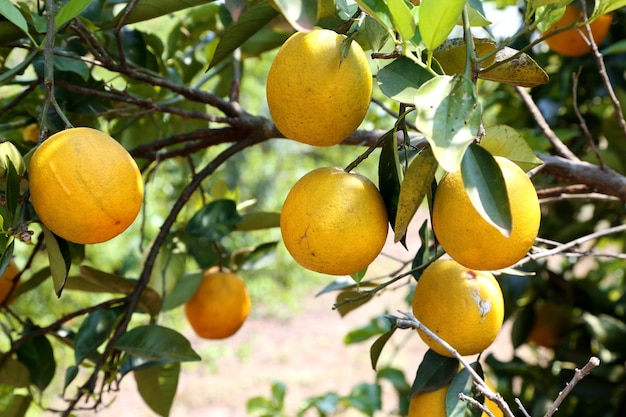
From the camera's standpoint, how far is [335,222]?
53 centimetres

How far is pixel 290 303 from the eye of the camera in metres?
4.22

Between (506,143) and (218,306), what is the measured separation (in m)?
0.57

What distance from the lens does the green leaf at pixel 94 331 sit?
81 cm

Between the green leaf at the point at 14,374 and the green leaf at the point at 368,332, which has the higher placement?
the green leaf at the point at 14,374

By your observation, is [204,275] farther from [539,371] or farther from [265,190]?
[265,190]

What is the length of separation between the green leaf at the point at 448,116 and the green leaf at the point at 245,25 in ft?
0.85

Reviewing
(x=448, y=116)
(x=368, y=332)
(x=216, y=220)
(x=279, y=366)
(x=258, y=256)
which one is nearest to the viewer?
(x=448, y=116)

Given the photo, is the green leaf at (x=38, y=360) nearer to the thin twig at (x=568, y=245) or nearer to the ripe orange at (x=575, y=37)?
the thin twig at (x=568, y=245)

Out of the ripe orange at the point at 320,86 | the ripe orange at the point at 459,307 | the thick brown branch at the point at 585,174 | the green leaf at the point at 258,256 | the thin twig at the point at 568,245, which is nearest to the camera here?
the ripe orange at the point at 320,86

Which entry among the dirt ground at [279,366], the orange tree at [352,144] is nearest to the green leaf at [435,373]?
the orange tree at [352,144]

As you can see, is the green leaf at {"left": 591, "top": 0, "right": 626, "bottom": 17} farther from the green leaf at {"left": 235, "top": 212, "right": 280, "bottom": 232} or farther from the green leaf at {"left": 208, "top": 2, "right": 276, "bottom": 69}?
the green leaf at {"left": 235, "top": 212, "right": 280, "bottom": 232}

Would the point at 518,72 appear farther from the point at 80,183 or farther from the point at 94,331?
the point at 94,331

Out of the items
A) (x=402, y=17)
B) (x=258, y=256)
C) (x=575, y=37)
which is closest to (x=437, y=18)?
(x=402, y=17)

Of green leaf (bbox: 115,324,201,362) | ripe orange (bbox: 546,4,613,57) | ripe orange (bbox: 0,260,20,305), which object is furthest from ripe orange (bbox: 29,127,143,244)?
ripe orange (bbox: 546,4,613,57)
